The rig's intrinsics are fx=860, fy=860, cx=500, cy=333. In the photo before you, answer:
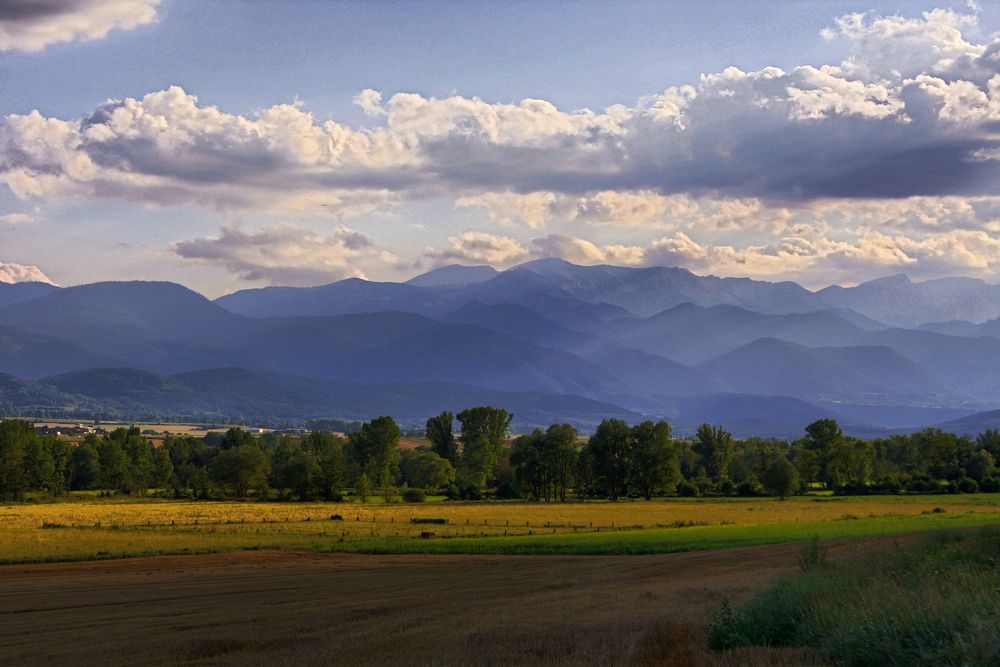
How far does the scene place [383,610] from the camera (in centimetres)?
2767

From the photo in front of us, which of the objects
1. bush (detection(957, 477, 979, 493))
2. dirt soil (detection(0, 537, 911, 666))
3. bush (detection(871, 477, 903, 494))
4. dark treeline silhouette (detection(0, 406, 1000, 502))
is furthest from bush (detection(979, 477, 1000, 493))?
dirt soil (detection(0, 537, 911, 666))

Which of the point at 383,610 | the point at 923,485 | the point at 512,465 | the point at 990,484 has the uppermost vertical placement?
the point at 383,610

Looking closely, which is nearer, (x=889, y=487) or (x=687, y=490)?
(x=889, y=487)

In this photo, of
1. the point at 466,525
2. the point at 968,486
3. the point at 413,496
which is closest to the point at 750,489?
the point at 968,486

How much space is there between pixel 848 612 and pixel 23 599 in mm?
31046

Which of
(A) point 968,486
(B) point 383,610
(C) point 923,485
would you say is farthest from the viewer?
(C) point 923,485

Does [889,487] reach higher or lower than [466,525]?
higher

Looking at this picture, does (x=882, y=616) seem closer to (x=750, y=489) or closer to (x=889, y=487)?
(x=750, y=489)

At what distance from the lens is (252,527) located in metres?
72.6

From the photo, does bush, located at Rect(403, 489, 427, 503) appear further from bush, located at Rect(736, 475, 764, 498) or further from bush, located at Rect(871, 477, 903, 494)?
bush, located at Rect(871, 477, 903, 494)

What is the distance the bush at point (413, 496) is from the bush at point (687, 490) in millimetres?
38661

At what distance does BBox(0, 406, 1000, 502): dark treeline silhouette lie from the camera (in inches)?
4830

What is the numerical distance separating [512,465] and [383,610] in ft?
363

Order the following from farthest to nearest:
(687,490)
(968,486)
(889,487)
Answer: (687,490) < (889,487) < (968,486)
